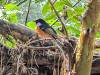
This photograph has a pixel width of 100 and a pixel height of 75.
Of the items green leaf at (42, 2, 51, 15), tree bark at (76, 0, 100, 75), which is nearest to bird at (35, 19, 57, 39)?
green leaf at (42, 2, 51, 15)

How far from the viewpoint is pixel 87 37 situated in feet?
5.07

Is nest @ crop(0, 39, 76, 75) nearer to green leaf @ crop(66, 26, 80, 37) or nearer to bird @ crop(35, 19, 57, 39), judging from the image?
bird @ crop(35, 19, 57, 39)

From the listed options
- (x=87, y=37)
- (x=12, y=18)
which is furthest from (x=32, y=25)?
(x=87, y=37)

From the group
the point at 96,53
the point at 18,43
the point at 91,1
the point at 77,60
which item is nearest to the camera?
the point at 91,1

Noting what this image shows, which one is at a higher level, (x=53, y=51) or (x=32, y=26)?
(x=32, y=26)

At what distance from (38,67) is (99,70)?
0.50 metres

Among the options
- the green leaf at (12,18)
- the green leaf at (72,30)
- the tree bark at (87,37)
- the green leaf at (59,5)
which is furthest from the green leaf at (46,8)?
the tree bark at (87,37)

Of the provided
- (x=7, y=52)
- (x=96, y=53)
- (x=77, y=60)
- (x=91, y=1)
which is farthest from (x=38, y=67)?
(x=91, y=1)

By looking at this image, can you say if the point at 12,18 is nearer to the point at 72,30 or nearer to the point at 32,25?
the point at 32,25

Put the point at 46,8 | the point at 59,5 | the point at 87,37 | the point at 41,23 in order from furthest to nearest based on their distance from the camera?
the point at 41,23, the point at 59,5, the point at 46,8, the point at 87,37

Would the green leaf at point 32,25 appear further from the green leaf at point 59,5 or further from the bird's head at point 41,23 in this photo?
the green leaf at point 59,5

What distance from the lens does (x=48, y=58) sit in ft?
8.95

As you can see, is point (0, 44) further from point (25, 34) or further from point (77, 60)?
point (77, 60)

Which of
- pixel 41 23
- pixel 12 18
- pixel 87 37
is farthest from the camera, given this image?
pixel 12 18
